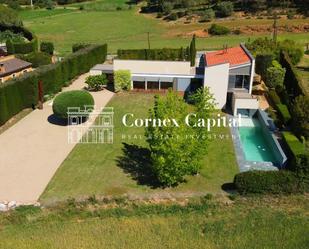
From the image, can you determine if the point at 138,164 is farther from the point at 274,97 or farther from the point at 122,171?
the point at 274,97

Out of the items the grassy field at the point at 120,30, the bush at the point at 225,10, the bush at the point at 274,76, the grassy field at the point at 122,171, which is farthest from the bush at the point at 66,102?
the bush at the point at 225,10

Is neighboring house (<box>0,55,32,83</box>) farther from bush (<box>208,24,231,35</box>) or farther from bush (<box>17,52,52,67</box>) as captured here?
bush (<box>208,24,231,35</box>)

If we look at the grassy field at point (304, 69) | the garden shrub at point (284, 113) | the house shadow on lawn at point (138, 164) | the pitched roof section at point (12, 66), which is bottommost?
the house shadow on lawn at point (138, 164)

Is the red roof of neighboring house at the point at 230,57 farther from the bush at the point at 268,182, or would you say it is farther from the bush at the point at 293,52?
the bush at the point at 268,182

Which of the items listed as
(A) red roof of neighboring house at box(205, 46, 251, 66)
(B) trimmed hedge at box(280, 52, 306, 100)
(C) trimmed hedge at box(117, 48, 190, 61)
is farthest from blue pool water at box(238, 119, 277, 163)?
(C) trimmed hedge at box(117, 48, 190, 61)

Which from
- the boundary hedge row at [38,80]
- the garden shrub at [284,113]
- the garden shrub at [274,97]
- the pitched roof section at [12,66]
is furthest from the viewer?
the pitched roof section at [12,66]

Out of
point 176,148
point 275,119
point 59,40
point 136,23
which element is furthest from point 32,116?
point 136,23

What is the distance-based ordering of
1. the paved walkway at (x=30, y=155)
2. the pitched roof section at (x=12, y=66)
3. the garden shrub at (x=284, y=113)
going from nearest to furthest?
1. the paved walkway at (x=30, y=155)
2. the garden shrub at (x=284, y=113)
3. the pitched roof section at (x=12, y=66)
